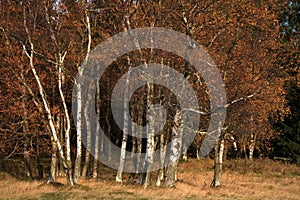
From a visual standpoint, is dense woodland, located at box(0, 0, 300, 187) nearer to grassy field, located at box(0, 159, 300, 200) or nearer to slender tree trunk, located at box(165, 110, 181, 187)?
slender tree trunk, located at box(165, 110, 181, 187)

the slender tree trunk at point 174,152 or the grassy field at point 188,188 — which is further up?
the slender tree trunk at point 174,152

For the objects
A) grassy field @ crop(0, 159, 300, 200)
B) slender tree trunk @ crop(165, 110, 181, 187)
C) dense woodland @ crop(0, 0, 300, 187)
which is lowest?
grassy field @ crop(0, 159, 300, 200)

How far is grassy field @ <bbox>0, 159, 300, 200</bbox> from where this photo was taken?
17.6m

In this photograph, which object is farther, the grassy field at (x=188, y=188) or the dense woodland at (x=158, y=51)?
the dense woodland at (x=158, y=51)

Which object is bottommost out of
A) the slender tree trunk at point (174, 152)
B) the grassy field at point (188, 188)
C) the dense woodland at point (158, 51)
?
the grassy field at point (188, 188)

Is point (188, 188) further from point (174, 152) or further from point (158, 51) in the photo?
point (158, 51)

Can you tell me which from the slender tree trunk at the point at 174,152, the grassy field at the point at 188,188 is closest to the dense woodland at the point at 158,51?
the slender tree trunk at the point at 174,152

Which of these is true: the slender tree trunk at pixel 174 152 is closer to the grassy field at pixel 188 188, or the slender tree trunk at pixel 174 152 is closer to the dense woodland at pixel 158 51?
the dense woodland at pixel 158 51

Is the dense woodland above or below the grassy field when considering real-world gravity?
above

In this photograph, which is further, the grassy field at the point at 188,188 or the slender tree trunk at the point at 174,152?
the slender tree trunk at the point at 174,152

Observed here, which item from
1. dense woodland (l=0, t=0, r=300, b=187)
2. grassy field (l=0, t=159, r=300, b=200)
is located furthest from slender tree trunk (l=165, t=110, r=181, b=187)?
grassy field (l=0, t=159, r=300, b=200)

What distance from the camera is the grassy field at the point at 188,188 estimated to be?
1761 centimetres

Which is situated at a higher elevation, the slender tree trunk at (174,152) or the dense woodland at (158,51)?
the dense woodland at (158,51)

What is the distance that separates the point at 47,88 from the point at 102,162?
31.0 feet
